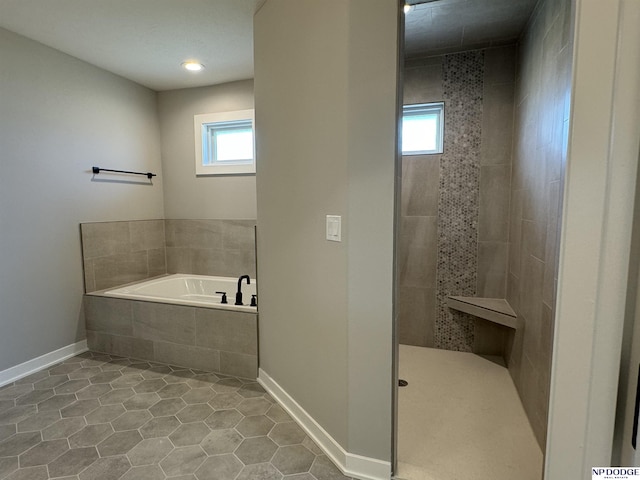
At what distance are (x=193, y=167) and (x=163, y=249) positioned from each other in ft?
3.39

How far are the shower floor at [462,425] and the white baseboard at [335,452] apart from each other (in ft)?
0.42

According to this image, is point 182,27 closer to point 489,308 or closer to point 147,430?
point 147,430

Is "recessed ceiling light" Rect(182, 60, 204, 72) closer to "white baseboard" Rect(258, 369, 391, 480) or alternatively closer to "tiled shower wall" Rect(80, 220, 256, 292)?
"tiled shower wall" Rect(80, 220, 256, 292)

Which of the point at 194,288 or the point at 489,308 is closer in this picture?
the point at 489,308

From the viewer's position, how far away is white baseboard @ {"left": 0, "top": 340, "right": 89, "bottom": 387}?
2.43 m

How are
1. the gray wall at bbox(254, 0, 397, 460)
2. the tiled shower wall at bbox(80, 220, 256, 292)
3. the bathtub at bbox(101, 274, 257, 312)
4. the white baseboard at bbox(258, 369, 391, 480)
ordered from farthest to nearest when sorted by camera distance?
1. the bathtub at bbox(101, 274, 257, 312)
2. the tiled shower wall at bbox(80, 220, 256, 292)
3. the white baseboard at bbox(258, 369, 391, 480)
4. the gray wall at bbox(254, 0, 397, 460)

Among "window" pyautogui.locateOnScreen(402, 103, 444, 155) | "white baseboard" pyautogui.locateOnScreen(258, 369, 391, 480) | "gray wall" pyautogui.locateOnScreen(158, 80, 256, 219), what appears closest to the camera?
"white baseboard" pyautogui.locateOnScreen(258, 369, 391, 480)

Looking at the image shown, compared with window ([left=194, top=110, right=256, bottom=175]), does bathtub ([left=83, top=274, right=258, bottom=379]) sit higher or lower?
lower

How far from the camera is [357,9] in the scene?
1.41 metres

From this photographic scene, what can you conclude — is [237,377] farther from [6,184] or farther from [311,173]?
[6,184]

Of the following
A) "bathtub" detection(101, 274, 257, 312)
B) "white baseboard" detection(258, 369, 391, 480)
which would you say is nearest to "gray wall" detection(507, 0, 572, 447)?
"white baseboard" detection(258, 369, 391, 480)

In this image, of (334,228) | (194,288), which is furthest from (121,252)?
(334,228)

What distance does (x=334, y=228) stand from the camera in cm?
160

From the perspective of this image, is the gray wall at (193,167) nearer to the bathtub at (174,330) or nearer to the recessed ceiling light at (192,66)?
the recessed ceiling light at (192,66)
